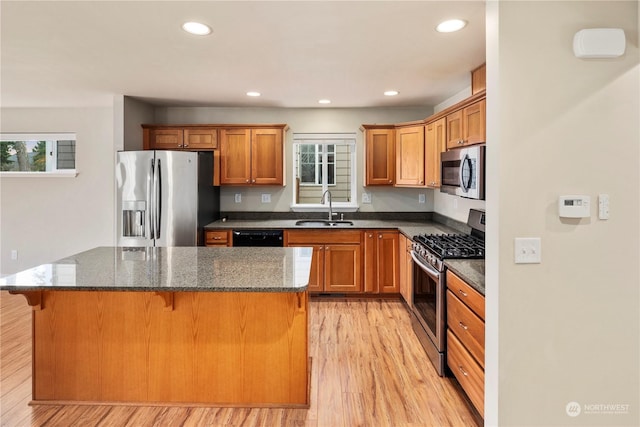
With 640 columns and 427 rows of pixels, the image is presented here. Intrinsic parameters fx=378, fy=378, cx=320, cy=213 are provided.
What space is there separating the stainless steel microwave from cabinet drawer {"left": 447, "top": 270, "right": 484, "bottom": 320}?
2.00ft

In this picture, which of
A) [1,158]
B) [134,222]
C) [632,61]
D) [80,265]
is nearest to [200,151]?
[134,222]

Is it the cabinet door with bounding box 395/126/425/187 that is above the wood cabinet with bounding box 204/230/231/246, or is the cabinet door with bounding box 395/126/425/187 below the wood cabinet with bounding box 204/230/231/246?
above

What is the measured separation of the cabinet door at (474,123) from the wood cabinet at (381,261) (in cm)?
159

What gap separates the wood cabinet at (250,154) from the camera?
4590 mm

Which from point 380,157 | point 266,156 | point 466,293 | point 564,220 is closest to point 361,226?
point 380,157

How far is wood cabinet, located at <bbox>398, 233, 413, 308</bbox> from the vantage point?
3.66 metres

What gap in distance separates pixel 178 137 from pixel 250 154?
34.8 inches

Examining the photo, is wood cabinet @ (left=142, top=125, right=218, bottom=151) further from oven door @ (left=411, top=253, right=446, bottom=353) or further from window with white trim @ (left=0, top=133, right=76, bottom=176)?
oven door @ (left=411, top=253, right=446, bottom=353)

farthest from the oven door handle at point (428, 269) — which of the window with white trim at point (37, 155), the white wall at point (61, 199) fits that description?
the window with white trim at point (37, 155)

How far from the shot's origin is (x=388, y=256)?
14.3 feet

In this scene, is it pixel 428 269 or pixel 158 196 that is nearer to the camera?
pixel 428 269

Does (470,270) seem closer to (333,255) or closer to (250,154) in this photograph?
(333,255)

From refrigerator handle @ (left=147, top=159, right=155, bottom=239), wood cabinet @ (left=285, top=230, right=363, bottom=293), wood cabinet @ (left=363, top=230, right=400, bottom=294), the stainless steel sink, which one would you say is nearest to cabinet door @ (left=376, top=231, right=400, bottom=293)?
wood cabinet @ (left=363, top=230, right=400, bottom=294)

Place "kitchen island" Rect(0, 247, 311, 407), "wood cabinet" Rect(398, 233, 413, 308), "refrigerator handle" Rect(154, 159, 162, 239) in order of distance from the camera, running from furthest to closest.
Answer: "refrigerator handle" Rect(154, 159, 162, 239) → "wood cabinet" Rect(398, 233, 413, 308) → "kitchen island" Rect(0, 247, 311, 407)
